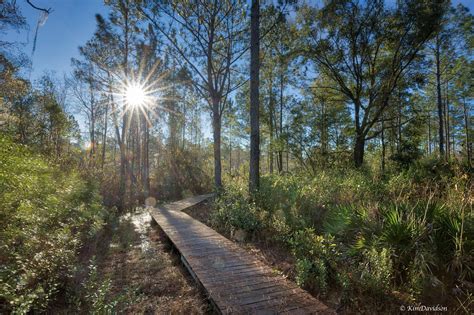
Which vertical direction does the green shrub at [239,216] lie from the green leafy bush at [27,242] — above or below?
below

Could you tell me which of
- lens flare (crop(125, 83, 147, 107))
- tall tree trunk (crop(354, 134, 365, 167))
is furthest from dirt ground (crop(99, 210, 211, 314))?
tall tree trunk (crop(354, 134, 365, 167))

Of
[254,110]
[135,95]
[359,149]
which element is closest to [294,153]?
[359,149]

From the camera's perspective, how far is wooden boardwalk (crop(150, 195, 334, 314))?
2.62m

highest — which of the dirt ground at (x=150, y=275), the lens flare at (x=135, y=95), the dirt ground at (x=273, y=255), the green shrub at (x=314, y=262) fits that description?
the lens flare at (x=135, y=95)

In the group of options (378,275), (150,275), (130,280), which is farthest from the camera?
(150,275)

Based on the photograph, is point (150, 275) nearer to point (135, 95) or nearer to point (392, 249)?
point (392, 249)

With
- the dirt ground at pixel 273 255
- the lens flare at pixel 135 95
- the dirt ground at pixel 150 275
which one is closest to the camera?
the dirt ground at pixel 150 275

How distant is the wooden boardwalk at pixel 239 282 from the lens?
2.62 m

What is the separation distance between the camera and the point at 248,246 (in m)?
5.03

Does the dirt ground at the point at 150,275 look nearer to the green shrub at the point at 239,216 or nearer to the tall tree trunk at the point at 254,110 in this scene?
the green shrub at the point at 239,216

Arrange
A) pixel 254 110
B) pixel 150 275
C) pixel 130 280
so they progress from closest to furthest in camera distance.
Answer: pixel 130 280, pixel 150 275, pixel 254 110

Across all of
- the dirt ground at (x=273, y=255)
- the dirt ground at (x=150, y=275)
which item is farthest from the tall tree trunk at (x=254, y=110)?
the dirt ground at (x=150, y=275)

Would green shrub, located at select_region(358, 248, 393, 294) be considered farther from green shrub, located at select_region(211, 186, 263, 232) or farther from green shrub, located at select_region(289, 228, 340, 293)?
green shrub, located at select_region(211, 186, 263, 232)

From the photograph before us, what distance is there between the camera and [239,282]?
320 cm
